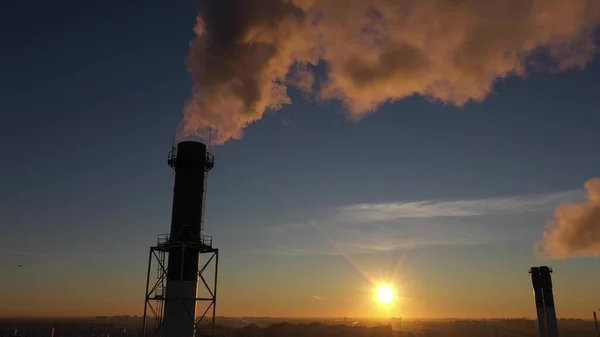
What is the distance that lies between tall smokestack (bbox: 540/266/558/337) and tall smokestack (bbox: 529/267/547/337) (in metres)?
0.39

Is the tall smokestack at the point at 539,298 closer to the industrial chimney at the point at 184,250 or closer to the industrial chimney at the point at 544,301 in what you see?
the industrial chimney at the point at 544,301

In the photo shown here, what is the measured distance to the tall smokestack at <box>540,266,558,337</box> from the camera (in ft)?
178

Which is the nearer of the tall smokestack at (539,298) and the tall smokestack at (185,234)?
the tall smokestack at (185,234)

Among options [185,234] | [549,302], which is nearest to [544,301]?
[549,302]

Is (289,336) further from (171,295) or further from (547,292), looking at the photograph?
(171,295)

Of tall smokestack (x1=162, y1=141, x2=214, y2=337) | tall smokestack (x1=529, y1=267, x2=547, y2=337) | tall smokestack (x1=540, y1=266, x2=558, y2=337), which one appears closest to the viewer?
tall smokestack (x1=162, y1=141, x2=214, y2=337)

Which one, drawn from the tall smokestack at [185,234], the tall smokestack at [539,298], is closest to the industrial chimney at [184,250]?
the tall smokestack at [185,234]

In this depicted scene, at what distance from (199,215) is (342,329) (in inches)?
4460

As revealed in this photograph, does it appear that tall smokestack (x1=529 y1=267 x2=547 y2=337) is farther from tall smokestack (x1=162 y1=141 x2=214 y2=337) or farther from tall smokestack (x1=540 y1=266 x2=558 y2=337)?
tall smokestack (x1=162 y1=141 x2=214 y2=337)

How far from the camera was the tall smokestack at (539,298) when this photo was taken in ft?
182

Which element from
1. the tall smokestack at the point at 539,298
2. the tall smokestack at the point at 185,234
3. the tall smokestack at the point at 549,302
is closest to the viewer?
the tall smokestack at the point at 185,234

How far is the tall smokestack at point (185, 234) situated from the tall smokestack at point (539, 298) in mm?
48564

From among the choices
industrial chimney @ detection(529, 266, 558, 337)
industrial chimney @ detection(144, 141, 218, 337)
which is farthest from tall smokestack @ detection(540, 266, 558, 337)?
industrial chimney @ detection(144, 141, 218, 337)

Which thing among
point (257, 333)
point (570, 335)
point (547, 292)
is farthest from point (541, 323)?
point (570, 335)
